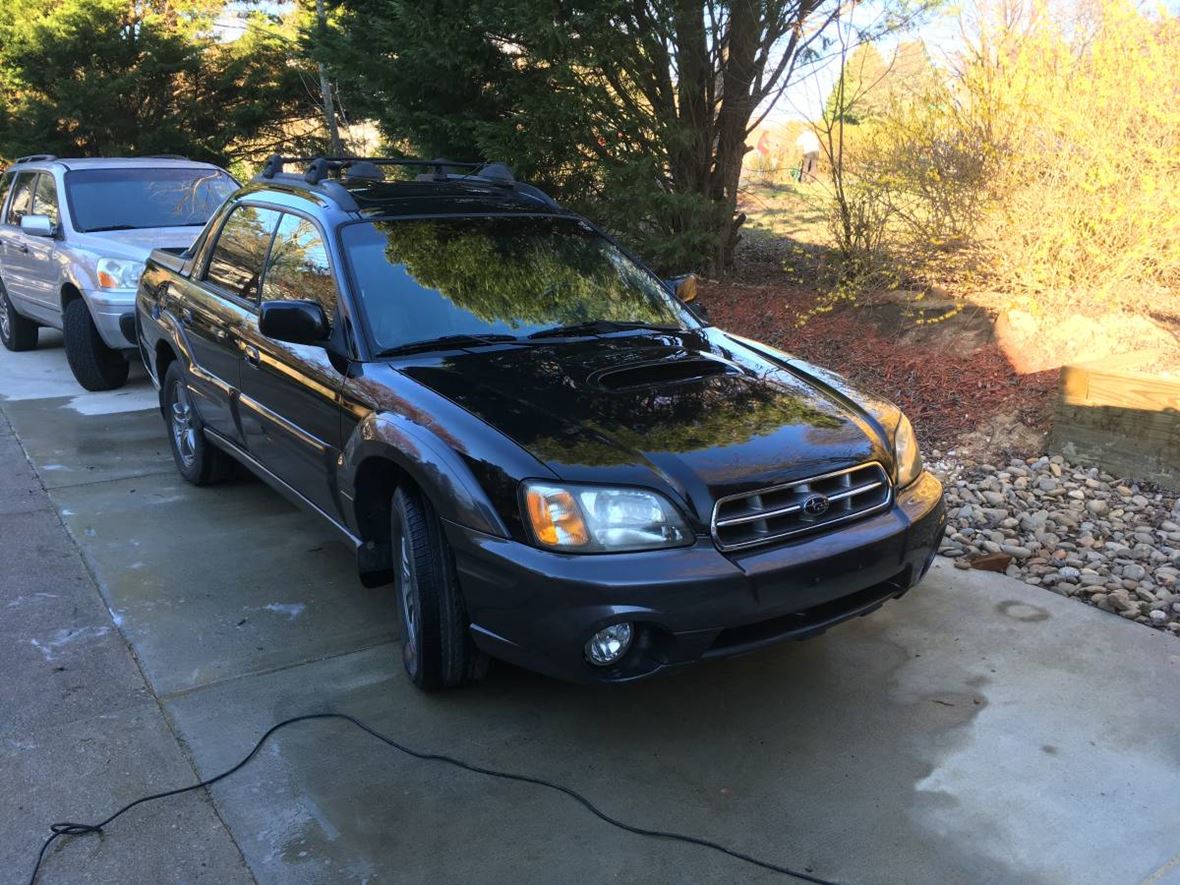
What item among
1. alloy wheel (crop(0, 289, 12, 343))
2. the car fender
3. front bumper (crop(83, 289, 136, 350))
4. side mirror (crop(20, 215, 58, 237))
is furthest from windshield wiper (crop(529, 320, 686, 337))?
alloy wheel (crop(0, 289, 12, 343))

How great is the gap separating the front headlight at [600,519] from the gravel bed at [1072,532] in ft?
7.58

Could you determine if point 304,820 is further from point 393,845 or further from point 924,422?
point 924,422

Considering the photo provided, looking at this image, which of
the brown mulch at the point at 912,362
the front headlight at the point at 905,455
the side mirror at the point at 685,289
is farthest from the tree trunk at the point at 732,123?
the front headlight at the point at 905,455

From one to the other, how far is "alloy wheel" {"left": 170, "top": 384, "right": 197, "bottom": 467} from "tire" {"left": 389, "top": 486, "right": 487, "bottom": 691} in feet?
8.59

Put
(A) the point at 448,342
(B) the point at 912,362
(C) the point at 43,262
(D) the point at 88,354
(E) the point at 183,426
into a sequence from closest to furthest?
1. (A) the point at 448,342
2. (E) the point at 183,426
3. (B) the point at 912,362
4. (D) the point at 88,354
5. (C) the point at 43,262

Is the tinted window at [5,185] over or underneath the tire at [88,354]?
over

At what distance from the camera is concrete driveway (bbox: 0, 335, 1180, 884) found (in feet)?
9.00

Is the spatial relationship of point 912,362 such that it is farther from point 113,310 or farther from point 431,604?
point 113,310

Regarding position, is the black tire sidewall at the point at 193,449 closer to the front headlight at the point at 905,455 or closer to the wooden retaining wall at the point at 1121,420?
the front headlight at the point at 905,455

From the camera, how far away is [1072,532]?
15.9ft

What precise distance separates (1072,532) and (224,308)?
168 inches

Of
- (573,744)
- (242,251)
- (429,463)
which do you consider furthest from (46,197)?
(573,744)

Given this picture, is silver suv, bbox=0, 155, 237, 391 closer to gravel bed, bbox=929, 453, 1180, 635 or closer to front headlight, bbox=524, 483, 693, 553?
front headlight, bbox=524, 483, 693, 553

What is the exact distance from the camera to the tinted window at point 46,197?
28.1ft
